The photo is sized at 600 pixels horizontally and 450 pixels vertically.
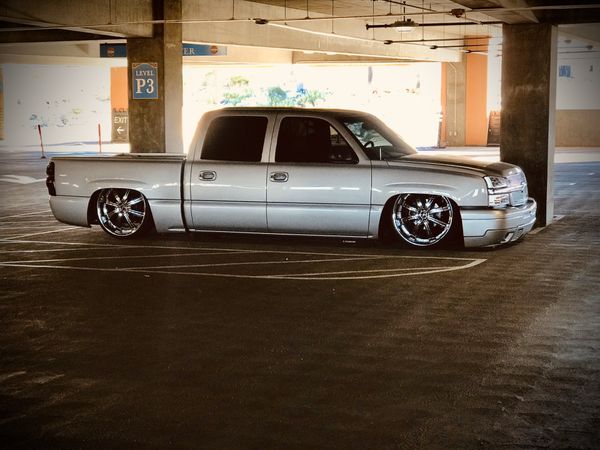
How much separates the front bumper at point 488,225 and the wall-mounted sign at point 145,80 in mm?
9505

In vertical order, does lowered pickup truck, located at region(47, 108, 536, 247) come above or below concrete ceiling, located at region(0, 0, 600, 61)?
below

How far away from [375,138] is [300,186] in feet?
3.99

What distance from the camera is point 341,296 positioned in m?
9.47

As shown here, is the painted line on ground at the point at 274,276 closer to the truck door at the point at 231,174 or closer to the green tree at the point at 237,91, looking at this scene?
the truck door at the point at 231,174

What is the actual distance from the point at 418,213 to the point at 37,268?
462 centimetres

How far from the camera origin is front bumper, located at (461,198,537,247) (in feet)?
39.3

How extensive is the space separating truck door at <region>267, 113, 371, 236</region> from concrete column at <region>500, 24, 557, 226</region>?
13.9 feet

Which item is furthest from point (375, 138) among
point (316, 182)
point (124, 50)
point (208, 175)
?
point (124, 50)

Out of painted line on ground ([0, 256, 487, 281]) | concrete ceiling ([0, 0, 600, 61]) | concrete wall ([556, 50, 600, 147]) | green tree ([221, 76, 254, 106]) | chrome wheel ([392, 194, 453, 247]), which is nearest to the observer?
painted line on ground ([0, 256, 487, 281])

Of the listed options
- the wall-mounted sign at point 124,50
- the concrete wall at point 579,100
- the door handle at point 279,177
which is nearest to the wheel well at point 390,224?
the door handle at point 279,177

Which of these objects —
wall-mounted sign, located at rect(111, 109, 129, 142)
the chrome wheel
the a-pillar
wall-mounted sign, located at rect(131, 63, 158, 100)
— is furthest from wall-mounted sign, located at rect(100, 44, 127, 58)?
wall-mounted sign, located at rect(111, 109, 129, 142)

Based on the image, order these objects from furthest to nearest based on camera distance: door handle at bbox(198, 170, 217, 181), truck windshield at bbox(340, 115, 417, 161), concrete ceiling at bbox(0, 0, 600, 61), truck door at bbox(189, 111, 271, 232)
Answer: concrete ceiling at bbox(0, 0, 600, 61)
door handle at bbox(198, 170, 217, 181)
truck door at bbox(189, 111, 271, 232)
truck windshield at bbox(340, 115, 417, 161)

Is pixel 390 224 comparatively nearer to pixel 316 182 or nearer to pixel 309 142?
pixel 316 182

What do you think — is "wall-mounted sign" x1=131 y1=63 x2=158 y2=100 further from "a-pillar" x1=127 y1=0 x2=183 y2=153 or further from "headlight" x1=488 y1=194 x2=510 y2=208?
"headlight" x1=488 y1=194 x2=510 y2=208
